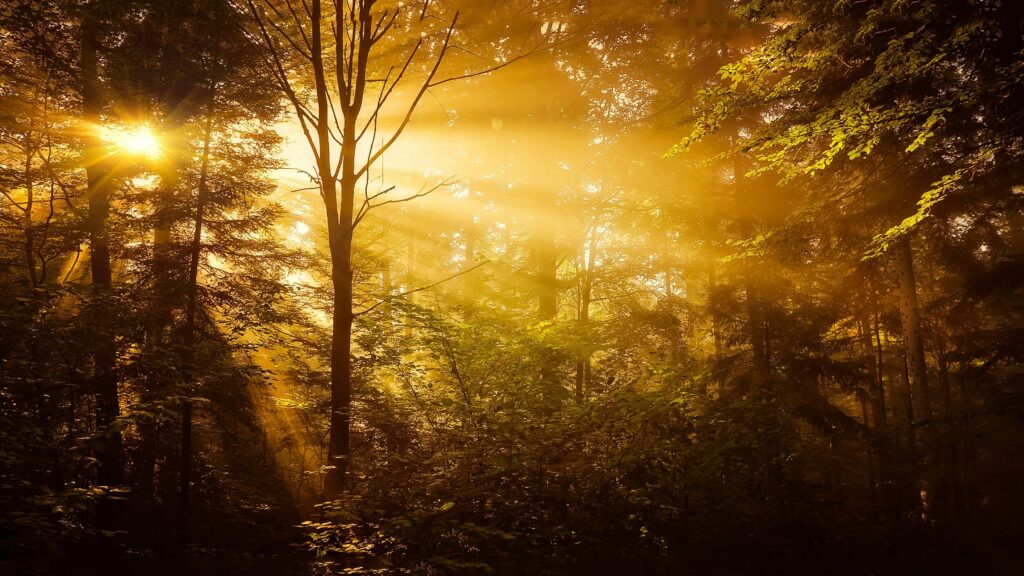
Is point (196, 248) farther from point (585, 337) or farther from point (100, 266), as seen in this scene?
point (585, 337)

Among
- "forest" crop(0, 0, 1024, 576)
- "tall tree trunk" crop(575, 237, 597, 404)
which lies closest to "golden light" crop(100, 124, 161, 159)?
"forest" crop(0, 0, 1024, 576)

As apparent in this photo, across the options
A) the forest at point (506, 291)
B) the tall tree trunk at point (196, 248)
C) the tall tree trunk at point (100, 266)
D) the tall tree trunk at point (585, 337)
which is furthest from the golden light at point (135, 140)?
the tall tree trunk at point (585, 337)

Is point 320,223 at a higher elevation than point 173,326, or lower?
higher

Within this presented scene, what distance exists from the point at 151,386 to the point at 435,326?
4983 mm

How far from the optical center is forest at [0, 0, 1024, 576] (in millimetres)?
6258

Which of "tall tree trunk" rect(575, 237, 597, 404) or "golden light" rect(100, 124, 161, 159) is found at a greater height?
"golden light" rect(100, 124, 161, 159)

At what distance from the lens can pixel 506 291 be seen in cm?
1573

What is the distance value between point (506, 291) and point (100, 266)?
10.1 m

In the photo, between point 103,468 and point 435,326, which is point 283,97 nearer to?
point 435,326

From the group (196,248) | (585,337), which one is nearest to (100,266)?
(196,248)

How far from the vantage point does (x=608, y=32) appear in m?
13.7

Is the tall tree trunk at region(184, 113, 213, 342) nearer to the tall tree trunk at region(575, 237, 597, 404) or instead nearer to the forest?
the forest

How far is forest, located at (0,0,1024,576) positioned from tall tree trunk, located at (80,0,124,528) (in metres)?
0.07

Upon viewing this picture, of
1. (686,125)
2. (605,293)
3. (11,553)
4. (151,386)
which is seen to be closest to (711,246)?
Answer: (686,125)
